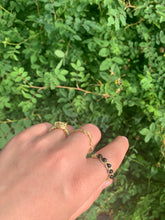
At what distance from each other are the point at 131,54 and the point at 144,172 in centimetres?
116

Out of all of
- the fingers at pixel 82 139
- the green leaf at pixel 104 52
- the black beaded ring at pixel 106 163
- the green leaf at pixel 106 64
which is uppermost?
the green leaf at pixel 104 52

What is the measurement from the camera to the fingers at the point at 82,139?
44.3 inches

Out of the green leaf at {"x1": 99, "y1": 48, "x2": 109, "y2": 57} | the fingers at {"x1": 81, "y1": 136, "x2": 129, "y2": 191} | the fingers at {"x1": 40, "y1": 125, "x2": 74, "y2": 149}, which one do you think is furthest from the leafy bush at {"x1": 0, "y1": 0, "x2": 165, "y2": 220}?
the fingers at {"x1": 40, "y1": 125, "x2": 74, "y2": 149}

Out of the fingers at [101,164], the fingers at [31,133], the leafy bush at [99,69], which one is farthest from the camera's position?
the leafy bush at [99,69]

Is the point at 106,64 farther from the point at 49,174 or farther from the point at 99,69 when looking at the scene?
the point at 49,174

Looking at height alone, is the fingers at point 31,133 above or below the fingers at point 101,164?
above

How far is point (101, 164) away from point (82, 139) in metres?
0.17

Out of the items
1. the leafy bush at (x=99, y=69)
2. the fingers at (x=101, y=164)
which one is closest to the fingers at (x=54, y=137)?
the fingers at (x=101, y=164)

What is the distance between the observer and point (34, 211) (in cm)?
90

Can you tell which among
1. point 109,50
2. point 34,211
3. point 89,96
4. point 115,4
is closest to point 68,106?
point 89,96

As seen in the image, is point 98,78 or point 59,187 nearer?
point 59,187

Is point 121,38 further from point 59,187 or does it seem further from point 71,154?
point 59,187

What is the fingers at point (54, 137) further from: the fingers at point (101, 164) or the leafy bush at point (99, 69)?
the leafy bush at point (99, 69)

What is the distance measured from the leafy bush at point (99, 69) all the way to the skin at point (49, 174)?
1.40ft
